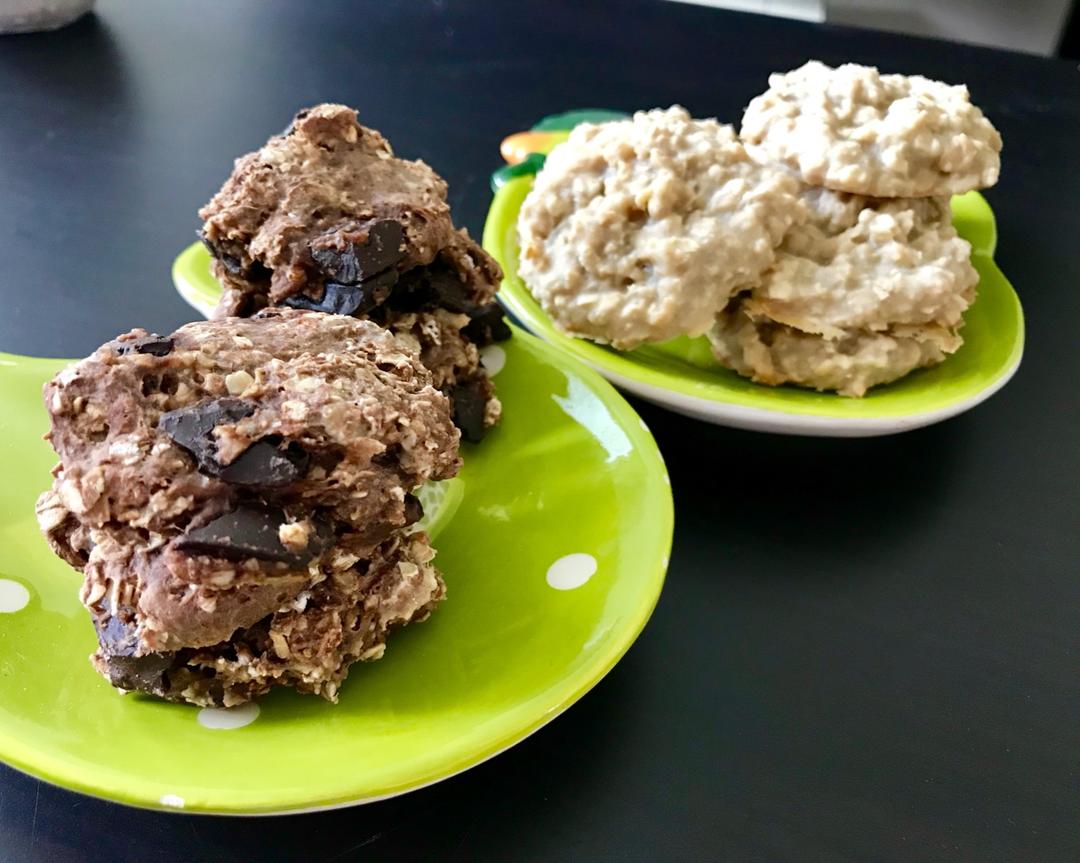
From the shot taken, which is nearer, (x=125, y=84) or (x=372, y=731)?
(x=372, y=731)

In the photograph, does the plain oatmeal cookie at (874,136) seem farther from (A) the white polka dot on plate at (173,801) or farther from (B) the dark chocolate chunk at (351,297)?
(A) the white polka dot on plate at (173,801)

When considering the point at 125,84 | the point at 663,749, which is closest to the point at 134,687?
the point at 663,749

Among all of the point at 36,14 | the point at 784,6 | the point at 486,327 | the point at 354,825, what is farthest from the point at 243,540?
the point at 784,6

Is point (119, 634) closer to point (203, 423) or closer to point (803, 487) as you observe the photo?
point (203, 423)

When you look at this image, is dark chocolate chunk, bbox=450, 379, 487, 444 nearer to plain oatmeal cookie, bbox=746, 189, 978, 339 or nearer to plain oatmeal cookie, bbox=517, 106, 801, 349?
plain oatmeal cookie, bbox=517, 106, 801, 349

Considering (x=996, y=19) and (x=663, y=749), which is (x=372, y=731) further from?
(x=996, y=19)

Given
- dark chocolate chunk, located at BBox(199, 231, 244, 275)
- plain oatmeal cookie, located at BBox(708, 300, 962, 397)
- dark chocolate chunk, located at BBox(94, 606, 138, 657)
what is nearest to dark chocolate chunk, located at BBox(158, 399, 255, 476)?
dark chocolate chunk, located at BBox(94, 606, 138, 657)
